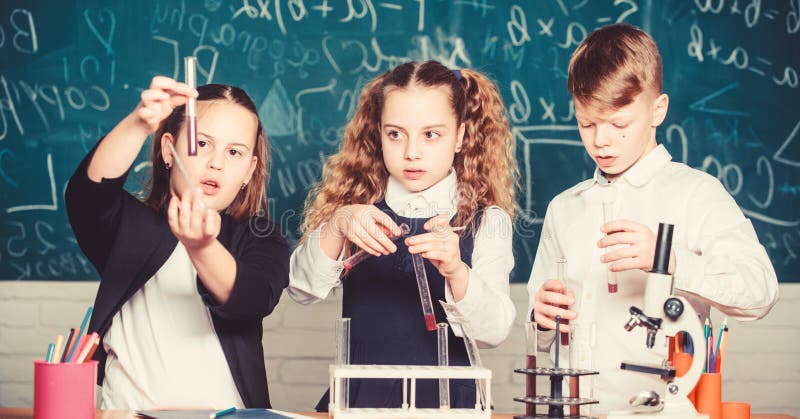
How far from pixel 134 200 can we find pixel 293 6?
1.35 meters

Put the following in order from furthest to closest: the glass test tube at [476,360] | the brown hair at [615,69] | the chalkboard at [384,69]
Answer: the chalkboard at [384,69] → the brown hair at [615,69] → the glass test tube at [476,360]

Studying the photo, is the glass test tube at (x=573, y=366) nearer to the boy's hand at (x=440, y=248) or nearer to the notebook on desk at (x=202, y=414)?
the boy's hand at (x=440, y=248)

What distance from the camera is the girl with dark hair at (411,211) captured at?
174 centimetres

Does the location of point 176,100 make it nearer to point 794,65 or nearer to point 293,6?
point 293,6

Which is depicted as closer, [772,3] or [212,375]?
[212,375]

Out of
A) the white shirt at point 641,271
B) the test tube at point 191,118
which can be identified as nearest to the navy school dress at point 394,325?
the white shirt at point 641,271

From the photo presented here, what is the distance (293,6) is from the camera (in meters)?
2.87

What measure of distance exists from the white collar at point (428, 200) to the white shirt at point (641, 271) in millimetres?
226

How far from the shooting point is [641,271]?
171 centimetres

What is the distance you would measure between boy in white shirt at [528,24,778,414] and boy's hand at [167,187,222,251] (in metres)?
0.58

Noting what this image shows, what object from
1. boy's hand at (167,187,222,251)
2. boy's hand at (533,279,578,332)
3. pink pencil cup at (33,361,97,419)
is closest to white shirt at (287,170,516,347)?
boy's hand at (533,279,578,332)

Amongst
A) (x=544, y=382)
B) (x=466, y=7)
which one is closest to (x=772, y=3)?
(x=466, y=7)

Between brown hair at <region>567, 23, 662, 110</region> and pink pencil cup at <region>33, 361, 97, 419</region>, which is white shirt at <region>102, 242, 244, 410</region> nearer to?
pink pencil cup at <region>33, 361, 97, 419</region>

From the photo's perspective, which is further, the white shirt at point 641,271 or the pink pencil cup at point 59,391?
the white shirt at point 641,271
